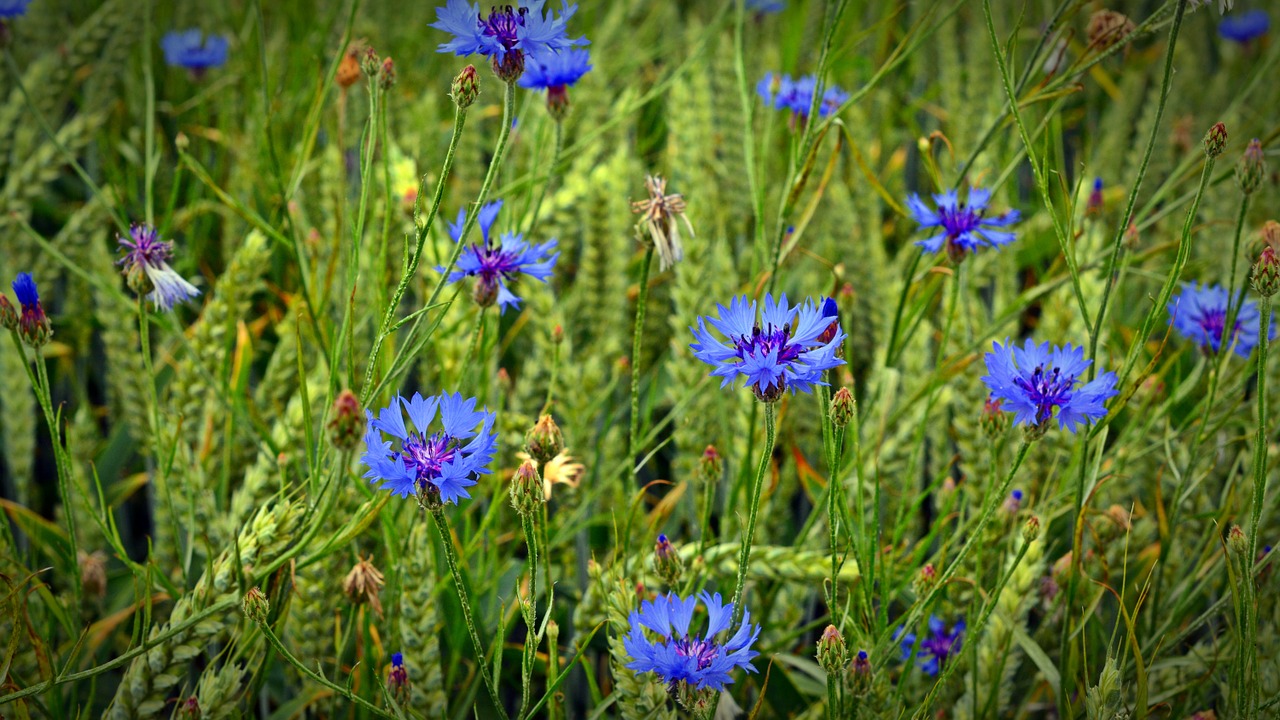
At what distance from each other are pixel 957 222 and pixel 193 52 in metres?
1.64

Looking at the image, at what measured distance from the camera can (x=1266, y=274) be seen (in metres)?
0.82

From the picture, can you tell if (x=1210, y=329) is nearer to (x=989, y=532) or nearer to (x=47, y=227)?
(x=989, y=532)

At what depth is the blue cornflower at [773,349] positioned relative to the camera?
29.8 inches

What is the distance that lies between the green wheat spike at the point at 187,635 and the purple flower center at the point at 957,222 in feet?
2.44

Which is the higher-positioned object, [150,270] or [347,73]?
[347,73]

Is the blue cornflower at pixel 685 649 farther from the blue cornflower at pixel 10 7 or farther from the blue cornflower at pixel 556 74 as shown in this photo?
the blue cornflower at pixel 10 7

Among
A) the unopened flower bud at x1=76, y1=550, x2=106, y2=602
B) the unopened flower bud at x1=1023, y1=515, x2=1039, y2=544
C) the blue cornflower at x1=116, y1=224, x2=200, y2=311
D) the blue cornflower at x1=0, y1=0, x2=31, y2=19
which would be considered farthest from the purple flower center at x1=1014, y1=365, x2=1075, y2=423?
the blue cornflower at x1=0, y1=0, x2=31, y2=19

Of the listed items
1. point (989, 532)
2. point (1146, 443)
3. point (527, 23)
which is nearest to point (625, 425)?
point (989, 532)

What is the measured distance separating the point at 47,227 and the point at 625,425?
1.24 meters

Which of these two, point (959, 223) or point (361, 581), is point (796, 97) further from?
point (361, 581)

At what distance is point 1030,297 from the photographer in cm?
126

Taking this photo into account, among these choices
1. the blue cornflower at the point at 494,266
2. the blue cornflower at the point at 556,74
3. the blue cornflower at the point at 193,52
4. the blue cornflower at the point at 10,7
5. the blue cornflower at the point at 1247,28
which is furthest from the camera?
the blue cornflower at the point at 1247,28

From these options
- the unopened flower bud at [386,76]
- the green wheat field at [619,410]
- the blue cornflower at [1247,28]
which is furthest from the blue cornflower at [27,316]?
the blue cornflower at [1247,28]

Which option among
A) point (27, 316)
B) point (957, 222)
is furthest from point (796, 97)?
point (27, 316)
